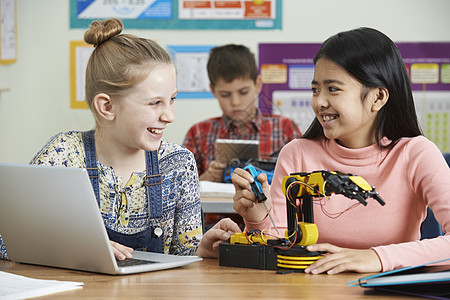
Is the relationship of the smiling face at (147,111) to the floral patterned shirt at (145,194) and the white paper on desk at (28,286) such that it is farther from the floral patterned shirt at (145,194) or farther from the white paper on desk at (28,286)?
the white paper on desk at (28,286)

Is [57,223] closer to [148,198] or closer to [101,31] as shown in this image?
[148,198]

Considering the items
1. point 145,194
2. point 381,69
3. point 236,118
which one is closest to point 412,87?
point 236,118

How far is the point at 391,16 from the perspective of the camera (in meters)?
4.06

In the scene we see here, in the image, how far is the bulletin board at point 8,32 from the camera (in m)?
3.38

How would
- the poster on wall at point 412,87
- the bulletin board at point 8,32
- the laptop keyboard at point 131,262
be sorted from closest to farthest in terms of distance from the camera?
the laptop keyboard at point 131,262 < the bulletin board at point 8,32 < the poster on wall at point 412,87

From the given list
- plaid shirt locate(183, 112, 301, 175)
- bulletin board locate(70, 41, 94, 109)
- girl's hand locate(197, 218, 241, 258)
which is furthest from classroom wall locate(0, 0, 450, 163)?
girl's hand locate(197, 218, 241, 258)

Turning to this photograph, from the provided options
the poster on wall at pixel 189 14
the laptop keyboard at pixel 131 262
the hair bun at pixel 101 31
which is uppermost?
the poster on wall at pixel 189 14

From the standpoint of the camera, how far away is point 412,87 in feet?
13.7

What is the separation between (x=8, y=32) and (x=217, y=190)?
5.33ft

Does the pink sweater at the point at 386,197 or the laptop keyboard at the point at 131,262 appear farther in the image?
the pink sweater at the point at 386,197

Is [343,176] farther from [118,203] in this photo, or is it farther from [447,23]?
[447,23]

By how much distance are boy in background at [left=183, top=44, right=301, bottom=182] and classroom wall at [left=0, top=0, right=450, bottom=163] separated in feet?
1.47

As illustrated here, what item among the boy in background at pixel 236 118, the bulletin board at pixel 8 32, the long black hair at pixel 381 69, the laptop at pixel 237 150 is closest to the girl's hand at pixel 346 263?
the long black hair at pixel 381 69

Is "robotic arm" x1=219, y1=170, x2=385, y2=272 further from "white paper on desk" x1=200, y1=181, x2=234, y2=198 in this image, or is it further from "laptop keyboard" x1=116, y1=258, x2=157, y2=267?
"white paper on desk" x1=200, y1=181, x2=234, y2=198
